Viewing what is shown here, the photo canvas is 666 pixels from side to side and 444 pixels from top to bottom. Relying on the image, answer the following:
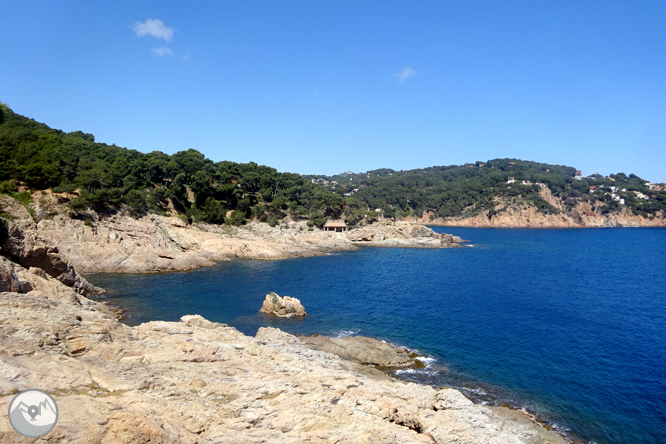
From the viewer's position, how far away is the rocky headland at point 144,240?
143 feet

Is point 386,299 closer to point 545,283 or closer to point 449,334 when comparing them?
point 449,334

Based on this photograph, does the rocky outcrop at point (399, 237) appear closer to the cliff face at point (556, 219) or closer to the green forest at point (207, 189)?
the green forest at point (207, 189)

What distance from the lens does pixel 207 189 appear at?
76.7m

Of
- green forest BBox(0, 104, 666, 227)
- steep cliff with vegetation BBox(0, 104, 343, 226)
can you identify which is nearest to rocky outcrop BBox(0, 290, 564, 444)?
steep cliff with vegetation BBox(0, 104, 343, 226)

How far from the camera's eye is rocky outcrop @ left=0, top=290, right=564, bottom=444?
740 centimetres

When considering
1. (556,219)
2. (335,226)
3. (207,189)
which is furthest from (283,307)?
(556,219)

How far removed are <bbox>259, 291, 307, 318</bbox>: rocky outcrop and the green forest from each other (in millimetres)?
25682

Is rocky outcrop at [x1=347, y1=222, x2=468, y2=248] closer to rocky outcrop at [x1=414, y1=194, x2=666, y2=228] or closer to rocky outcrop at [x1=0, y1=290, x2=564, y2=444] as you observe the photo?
rocky outcrop at [x1=414, y1=194, x2=666, y2=228]

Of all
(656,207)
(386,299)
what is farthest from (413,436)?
(656,207)

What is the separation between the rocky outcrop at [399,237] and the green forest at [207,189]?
273 inches

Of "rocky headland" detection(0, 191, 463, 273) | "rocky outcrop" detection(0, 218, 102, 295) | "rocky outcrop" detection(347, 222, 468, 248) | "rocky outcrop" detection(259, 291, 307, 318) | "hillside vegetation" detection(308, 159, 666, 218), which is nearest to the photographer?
"rocky outcrop" detection(0, 218, 102, 295)

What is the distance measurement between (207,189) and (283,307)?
169 ft

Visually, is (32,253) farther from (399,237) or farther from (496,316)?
(399,237)

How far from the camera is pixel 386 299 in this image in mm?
38906
